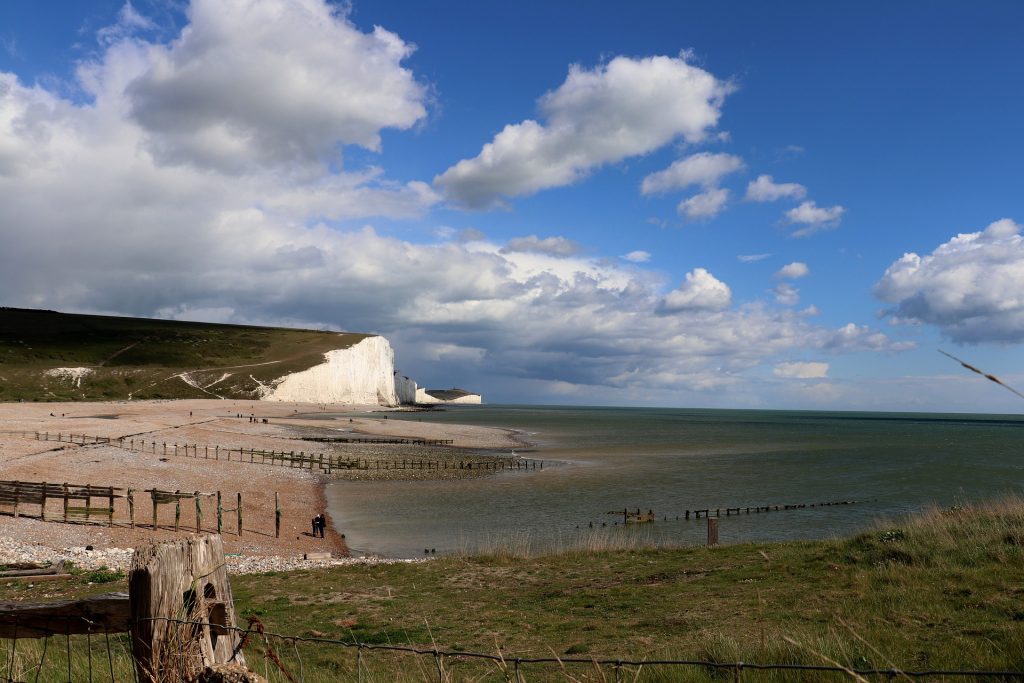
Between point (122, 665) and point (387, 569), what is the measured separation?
37.9 feet

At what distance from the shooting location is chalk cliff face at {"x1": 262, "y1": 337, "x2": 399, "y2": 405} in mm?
143625

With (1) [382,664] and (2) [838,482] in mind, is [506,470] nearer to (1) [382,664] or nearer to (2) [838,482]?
(2) [838,482]

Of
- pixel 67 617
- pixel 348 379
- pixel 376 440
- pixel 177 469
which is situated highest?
pixel 348 379

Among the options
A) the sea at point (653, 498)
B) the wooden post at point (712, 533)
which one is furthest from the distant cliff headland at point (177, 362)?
the wooden post at point (712, 533)

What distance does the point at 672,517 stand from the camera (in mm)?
33562

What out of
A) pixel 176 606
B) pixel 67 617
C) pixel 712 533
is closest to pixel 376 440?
pixel 712 533

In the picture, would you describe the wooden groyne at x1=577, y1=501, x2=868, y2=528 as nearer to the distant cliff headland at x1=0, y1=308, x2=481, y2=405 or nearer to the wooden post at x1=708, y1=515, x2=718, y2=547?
the wooden post at x1=708, y1=515, x2=718, y2=547

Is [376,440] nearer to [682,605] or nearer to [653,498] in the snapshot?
[653,498]

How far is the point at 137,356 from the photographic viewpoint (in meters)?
147

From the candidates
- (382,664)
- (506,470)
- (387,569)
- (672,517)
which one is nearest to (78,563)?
(387,569)

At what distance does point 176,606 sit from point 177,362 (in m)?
162

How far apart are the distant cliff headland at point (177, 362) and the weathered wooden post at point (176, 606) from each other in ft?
412

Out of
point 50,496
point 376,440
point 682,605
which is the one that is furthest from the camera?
point 376,440

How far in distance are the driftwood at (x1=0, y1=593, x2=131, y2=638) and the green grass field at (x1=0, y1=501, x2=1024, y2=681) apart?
2009 mm
